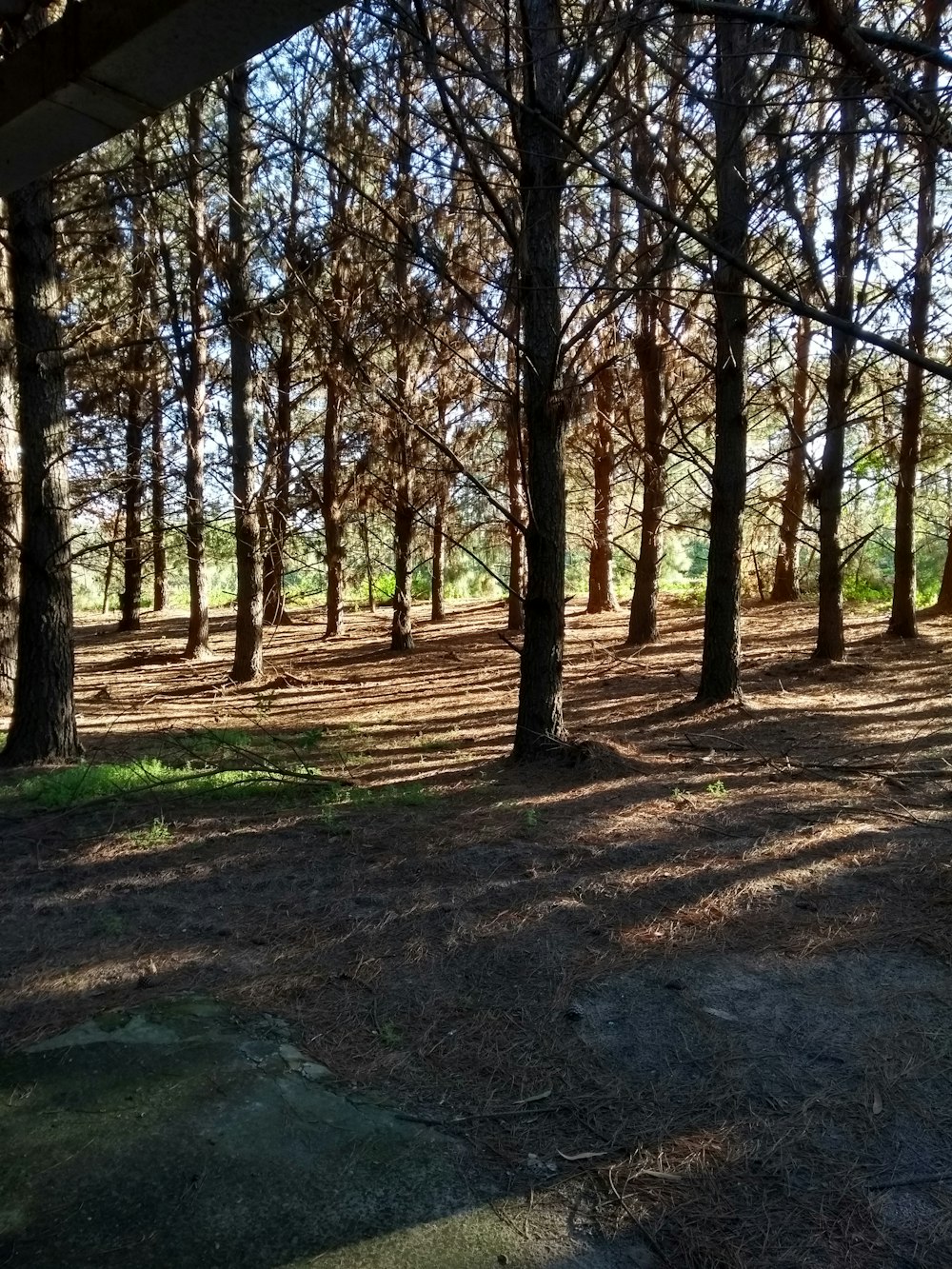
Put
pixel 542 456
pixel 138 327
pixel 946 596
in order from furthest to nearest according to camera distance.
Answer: pixel 946 596 < pixel 138 327 < pixel 542 456

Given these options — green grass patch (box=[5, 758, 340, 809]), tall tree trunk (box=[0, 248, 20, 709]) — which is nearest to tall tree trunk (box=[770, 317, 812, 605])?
green grass patch (box=[5, 758, 340, 809])

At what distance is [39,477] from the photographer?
7.54 m

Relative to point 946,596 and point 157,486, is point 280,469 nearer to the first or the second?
point 157,486

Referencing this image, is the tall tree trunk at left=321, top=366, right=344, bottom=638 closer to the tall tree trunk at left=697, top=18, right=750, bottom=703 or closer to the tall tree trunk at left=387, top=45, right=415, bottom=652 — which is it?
the tall tree trunk at left=387, top=45, right=415, bottom=652

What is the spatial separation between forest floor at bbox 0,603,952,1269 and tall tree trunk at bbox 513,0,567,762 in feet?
1.75

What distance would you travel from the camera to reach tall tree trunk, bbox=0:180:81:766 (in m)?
7.55

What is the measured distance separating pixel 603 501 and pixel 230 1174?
54.0 feet

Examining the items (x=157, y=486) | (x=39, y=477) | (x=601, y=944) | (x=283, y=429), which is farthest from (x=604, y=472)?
(x=601, y=944)

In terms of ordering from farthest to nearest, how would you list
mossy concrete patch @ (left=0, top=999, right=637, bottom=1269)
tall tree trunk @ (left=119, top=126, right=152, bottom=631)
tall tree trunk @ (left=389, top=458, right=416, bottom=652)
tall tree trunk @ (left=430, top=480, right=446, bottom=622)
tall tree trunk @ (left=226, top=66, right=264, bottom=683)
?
tall tree trunk @ (left=430, top=480, right=446, bottom=622) → tall tree trunk @ (left=389, top=458, right=416, bottom=652) → tall tree trunk @ (left=226, top=66, right=264, bottom=683) → tall tree trunk @ (left=119, top=126, right=152, bottom=631) → mossy concrete patch @ (left=0, top=999, right=637, bottom=1269)

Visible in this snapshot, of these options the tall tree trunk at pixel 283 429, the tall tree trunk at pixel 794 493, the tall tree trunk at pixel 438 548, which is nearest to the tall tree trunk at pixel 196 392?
the tall tree trunk at pixel 283 429

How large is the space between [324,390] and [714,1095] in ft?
55.7

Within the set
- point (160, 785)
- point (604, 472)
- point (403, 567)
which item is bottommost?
point (160, 785)

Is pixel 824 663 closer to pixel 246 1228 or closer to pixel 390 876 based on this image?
pixel 390 876

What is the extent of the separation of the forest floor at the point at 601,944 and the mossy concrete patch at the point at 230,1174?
15 centimetres
